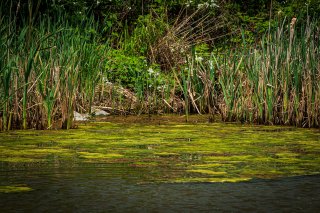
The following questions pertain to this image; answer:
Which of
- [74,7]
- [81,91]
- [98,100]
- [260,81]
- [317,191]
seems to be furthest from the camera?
[74,7]

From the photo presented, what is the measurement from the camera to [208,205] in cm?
350

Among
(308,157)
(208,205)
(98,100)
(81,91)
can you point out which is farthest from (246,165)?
(98,100)

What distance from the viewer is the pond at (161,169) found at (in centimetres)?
356

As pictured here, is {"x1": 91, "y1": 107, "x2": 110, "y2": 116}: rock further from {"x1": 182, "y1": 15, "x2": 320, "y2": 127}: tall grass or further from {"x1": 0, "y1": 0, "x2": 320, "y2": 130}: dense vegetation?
{"x1": 182, "y1": 15, "x2": 320, "y2": 127}: tall grass

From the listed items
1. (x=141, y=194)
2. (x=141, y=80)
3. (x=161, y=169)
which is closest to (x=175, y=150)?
(x=161, y=169)

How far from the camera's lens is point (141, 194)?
3.76 meters

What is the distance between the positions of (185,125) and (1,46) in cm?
210

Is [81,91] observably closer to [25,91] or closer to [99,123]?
[99,123]

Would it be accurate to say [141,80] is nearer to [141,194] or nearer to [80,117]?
[80,117]

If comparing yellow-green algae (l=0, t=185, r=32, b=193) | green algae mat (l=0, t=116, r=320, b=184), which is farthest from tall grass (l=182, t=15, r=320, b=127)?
yellow-green algae (l=0, t=185, r=32, b=193)

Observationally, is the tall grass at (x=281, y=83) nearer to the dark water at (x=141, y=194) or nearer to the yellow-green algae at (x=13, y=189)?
the dark water at (x=141, y=194)

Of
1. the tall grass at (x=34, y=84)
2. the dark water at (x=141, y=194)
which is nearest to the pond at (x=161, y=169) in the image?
the dark water at (x=141, y=194)

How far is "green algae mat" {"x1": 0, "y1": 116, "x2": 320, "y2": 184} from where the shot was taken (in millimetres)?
4482

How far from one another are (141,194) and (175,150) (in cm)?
165
